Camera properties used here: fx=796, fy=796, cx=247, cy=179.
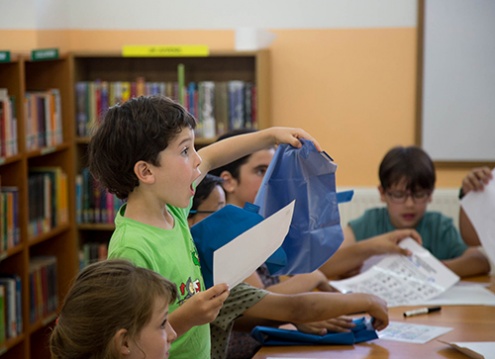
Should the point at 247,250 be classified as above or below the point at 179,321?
above

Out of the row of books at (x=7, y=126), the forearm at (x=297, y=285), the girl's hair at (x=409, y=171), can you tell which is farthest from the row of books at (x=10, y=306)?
the girl's hair at (x=409, y=171)

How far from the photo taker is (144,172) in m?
1.67

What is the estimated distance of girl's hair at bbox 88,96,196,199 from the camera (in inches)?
65.3

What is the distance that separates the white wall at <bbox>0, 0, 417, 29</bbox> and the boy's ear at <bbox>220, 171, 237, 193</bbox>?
82.3 inches

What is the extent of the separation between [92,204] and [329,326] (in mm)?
2669

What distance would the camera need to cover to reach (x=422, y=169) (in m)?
2.90

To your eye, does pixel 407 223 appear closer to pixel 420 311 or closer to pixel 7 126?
pixel 420 311

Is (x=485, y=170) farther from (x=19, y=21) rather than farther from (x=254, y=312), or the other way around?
(x=19, y=21)

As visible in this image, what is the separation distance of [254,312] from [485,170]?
1.05m

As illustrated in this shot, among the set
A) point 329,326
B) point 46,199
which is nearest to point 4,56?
point 46,199

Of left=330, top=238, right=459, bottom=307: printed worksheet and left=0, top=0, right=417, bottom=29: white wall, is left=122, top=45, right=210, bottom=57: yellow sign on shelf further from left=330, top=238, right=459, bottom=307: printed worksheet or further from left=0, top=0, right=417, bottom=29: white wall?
left=330, top=238, right=459, bottom=307: printed worksheet

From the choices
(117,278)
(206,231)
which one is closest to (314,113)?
(206,231)

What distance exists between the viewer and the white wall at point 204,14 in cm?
432

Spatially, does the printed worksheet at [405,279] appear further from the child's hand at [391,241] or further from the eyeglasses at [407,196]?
the eyeglasses at [407,196]
